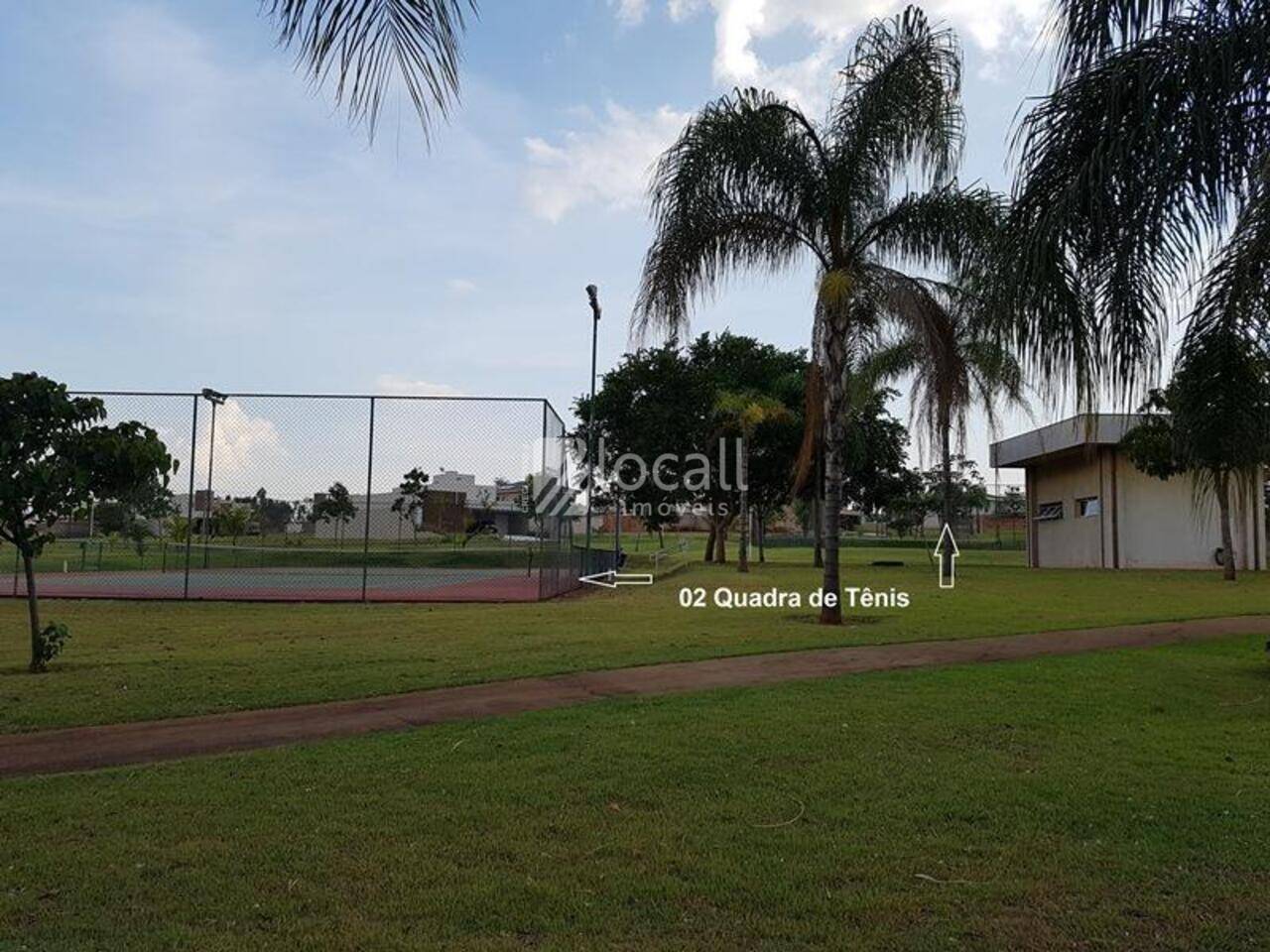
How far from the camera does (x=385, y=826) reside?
428 centimetres

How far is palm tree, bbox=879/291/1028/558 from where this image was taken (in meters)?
6.05

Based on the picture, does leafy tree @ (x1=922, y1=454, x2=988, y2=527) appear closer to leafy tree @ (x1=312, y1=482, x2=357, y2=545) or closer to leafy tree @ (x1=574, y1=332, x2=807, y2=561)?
leafy tree @ (x1=574, y1=332, x2=807, y2=561)

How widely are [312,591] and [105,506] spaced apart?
639 centimetres

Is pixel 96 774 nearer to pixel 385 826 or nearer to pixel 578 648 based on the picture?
pixel 385 826

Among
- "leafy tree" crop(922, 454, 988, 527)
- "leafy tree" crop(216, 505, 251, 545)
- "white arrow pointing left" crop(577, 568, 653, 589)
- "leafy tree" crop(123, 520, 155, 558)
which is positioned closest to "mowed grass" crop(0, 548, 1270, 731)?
"leafy tree" crop(216, 505, 251, 545)

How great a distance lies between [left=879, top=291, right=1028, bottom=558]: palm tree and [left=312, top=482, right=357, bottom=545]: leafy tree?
33.8 feet

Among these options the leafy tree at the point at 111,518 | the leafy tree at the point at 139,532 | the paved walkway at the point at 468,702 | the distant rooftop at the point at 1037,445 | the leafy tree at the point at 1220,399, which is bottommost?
the paved walkway at the point at 468,702

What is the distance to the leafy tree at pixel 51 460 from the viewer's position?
8.31 m

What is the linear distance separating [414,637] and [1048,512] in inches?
1216

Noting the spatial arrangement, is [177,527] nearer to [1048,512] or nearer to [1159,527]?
[1159,527]

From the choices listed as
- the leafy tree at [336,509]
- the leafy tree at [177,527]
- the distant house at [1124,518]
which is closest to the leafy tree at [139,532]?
the leafy tree at [177,527]

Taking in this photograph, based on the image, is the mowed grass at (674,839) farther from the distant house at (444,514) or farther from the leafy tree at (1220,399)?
the distant house at (444,514)

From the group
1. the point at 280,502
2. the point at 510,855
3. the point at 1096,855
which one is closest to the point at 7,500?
the point at 510,855

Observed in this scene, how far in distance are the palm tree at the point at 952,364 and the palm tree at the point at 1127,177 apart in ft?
1.26
